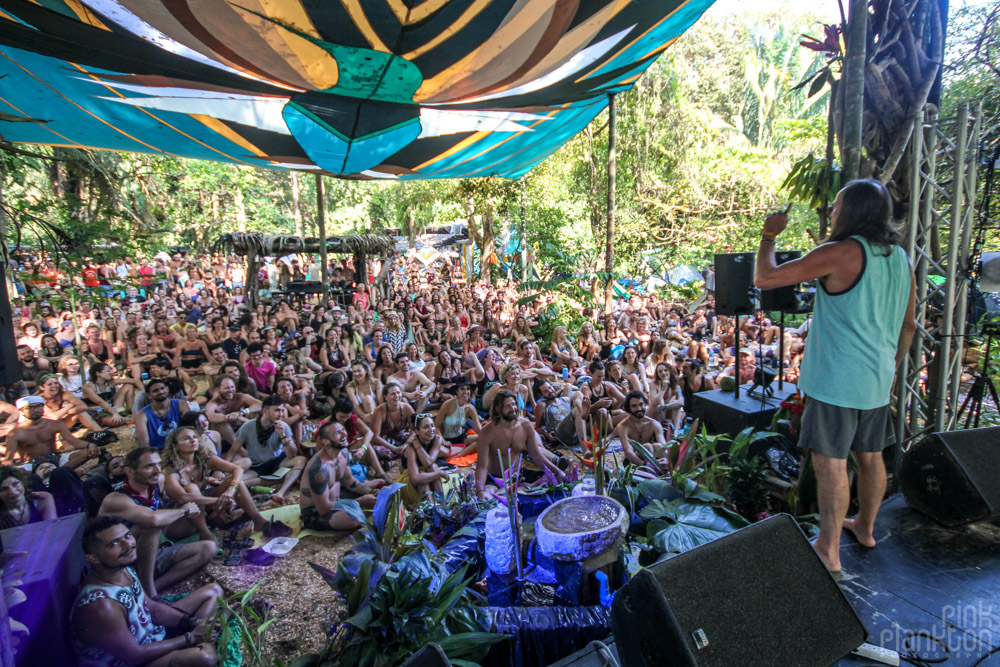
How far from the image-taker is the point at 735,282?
4.42 meters

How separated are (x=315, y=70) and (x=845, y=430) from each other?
4.04 m

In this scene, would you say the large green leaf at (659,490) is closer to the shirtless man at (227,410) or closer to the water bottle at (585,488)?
the water bottle at (585,488)

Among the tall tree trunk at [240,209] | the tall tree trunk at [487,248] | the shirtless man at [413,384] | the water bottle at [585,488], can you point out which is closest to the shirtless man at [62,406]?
the shirtless man at [413,384]

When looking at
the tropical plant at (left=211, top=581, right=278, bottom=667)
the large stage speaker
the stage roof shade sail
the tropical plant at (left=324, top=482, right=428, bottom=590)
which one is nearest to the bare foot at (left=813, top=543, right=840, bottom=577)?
the large stage speaker

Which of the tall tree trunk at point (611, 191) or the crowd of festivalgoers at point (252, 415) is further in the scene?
the tall tree trunk at point (611, 191)

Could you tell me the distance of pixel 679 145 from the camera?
41.9ft

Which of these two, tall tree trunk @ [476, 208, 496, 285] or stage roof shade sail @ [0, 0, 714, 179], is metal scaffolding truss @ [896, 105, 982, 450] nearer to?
stage roof shade sail @ [0, 0, 714, 179]

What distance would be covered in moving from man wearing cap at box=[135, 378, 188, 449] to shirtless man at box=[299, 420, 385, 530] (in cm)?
165

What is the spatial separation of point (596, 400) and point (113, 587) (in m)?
4.80

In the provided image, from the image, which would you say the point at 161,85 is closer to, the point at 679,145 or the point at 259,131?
the point at 259,131

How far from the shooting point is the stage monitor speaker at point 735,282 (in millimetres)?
4395

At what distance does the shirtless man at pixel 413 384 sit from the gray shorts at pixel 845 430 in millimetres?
5063

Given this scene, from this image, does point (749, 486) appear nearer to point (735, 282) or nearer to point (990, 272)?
point (735, 282)

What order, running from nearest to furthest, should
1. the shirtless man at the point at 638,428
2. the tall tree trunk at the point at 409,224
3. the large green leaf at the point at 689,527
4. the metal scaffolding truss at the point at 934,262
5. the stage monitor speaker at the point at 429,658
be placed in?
the stage monitor speaker at the point at 429,658 → the large green leaf at the point at 689,527 → the metal scaffolding truss at the point at 934,262 → the shirtless man at the point at 638,428 → the tall tree trunk at the point at 409,224
